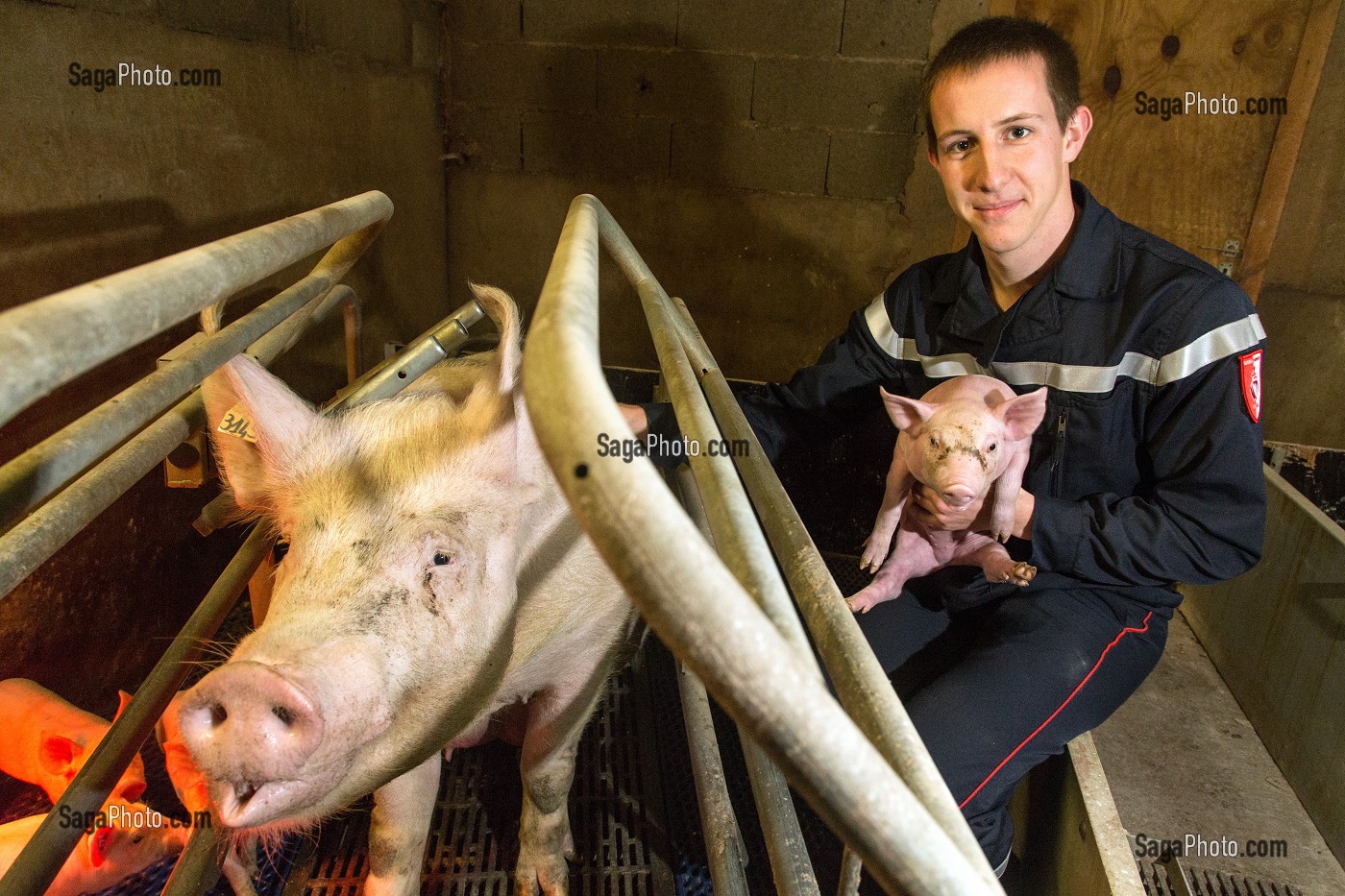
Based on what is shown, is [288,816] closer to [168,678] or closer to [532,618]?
[168,678]

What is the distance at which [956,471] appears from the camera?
170cm

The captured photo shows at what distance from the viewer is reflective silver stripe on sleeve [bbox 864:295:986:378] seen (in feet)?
7.39

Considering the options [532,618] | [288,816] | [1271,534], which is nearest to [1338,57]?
[1271,534]

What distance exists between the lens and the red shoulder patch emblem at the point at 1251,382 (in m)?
1.81

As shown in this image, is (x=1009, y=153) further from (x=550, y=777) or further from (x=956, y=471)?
(x=550, y=777)

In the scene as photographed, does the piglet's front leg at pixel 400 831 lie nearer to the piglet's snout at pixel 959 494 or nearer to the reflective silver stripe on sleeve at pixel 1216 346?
the piglet's snout at pixel 959 494

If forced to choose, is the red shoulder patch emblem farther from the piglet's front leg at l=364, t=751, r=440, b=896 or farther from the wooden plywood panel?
the wooden plywood panel

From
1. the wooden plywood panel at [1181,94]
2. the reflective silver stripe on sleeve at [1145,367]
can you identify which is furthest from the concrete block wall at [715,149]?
the reflective silver stripe on sleeve at [1145,367]

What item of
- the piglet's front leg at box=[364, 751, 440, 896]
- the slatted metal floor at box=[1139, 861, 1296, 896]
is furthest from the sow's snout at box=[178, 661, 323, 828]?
the slatted metal floor at box=[1139, 861, 1296, 896]

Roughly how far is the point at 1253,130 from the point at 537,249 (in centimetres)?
394

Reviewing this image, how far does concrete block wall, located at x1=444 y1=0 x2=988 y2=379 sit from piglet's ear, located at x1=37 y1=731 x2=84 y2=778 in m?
3.69

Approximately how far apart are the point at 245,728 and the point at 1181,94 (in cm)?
483

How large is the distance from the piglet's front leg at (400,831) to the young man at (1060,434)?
1076mm

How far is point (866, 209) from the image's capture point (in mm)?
4871
